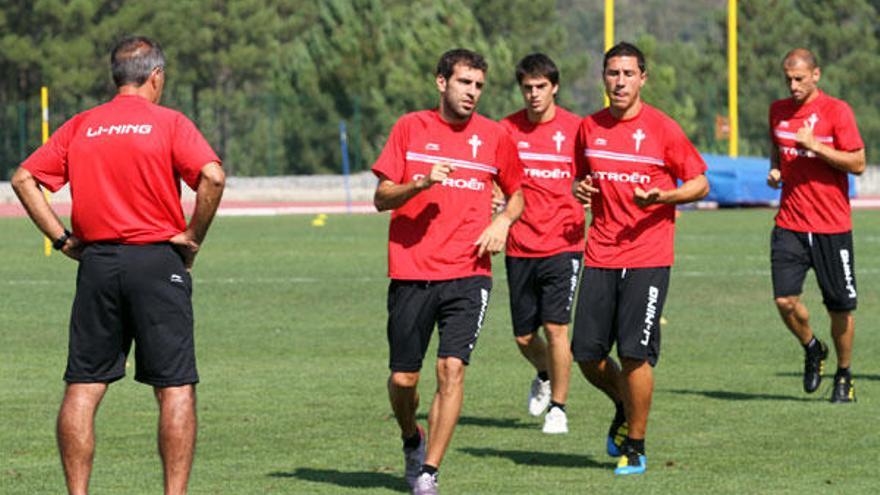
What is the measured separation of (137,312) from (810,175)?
6.19 meters

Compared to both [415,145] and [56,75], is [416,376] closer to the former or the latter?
[415,145]

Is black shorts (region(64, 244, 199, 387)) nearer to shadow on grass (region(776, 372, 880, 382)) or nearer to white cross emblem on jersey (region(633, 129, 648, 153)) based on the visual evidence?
white cross emblem on jersey (region(633, 129, 648, 153))

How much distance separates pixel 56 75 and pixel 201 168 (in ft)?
188

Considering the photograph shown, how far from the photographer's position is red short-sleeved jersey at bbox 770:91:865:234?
44.5 feet

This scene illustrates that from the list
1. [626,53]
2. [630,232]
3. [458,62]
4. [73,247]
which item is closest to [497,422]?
[630,232]

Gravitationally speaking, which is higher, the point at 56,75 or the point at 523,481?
the point at 56,75

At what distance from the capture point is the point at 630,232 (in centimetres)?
1085

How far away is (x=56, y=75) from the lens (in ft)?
212

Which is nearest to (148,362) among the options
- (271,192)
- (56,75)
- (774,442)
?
(774,442)

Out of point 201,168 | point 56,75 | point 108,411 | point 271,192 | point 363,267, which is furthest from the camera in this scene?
point 56,75

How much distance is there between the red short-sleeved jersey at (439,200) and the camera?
1019cm

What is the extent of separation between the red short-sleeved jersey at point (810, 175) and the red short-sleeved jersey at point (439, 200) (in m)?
3.91

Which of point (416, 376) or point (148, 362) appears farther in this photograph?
point (416, 376)

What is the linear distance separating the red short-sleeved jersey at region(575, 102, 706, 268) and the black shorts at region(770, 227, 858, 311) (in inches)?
122
